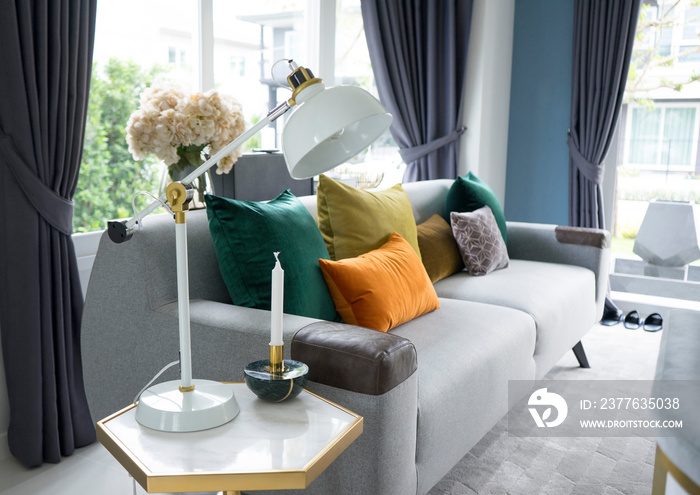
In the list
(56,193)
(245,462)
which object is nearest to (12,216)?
(56,193)

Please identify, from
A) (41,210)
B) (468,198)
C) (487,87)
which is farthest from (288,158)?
(487,87)

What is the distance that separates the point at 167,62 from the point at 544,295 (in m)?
1.96

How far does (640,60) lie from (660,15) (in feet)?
0.96

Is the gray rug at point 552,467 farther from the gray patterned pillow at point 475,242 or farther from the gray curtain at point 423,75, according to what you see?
the gray curtain at point 423,75

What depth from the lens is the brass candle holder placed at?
51.5 inches

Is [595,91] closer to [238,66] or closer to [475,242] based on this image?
[475,242]

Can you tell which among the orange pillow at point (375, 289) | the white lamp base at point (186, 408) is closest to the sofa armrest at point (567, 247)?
the orange pillow at point (375, 289)

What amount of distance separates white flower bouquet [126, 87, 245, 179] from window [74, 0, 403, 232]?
0.31ft

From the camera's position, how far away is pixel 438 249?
9.50 ft

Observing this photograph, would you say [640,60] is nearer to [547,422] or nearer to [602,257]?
[602,257]

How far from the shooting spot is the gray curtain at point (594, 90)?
400 centimetres

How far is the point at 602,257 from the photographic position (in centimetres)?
321

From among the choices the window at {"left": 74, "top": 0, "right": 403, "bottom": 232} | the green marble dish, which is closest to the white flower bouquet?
the window at {"left": 74, "top": 0, "right": 403, "bottom": 232}

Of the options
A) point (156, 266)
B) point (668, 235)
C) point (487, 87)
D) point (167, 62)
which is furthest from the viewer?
point (487, 87)
